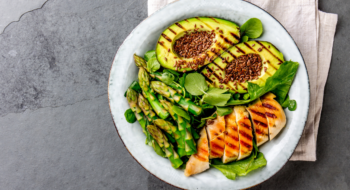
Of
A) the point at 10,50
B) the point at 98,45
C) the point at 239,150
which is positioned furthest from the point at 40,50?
the point at 239,150

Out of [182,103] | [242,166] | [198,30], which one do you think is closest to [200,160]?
[242,166]

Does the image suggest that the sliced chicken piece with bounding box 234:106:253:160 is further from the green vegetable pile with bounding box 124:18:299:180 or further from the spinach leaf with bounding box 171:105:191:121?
the spinach leaf with bounding box 171:105:191:121

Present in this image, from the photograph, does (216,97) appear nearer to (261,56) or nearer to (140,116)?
(261,56)

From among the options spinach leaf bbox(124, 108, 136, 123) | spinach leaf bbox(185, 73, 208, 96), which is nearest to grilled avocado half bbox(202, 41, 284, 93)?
spinach leaf bbox(185, 73, 208, 96)

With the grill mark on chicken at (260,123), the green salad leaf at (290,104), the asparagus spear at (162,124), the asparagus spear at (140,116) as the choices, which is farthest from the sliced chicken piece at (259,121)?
the asparagus spear at (140,116)

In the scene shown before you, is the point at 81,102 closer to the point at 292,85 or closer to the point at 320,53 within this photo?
the point at 292,85

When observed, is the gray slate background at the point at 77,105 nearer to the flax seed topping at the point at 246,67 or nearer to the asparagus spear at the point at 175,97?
the asparagus spear at the point at 175,97
